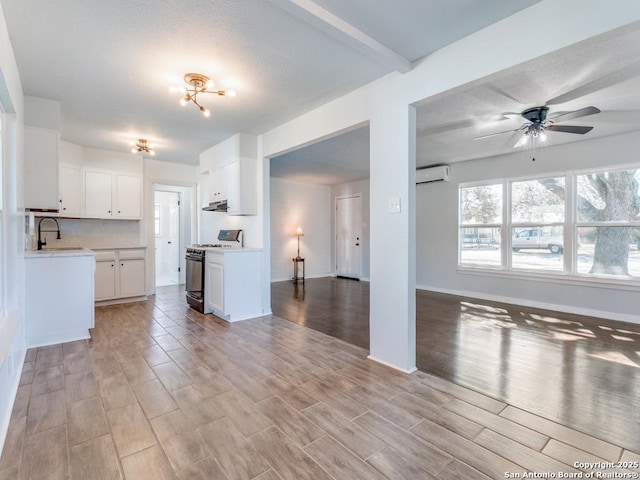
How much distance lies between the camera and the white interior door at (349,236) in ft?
25.0

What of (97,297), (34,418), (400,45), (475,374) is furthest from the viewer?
(97,297)

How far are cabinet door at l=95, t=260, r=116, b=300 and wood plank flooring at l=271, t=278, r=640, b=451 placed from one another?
8.33 feet

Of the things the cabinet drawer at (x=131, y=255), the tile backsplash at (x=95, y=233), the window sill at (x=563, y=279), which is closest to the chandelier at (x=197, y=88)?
the cabinet drawer at (x=131, y=255)

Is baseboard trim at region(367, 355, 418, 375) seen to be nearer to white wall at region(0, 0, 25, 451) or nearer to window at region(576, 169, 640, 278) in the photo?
white wall at region(0, 0, 25, 451)

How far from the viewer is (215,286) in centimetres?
411

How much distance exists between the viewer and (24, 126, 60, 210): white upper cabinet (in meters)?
3.19

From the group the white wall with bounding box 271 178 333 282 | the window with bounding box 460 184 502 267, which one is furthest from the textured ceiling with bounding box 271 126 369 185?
the window with bounding box 460 184 502 267

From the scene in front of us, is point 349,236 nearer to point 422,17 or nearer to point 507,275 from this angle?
point 507,275

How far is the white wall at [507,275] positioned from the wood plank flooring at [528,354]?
31cm

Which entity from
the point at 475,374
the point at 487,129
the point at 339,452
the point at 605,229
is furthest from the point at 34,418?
the point at 605,229

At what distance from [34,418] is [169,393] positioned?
29.3 inches

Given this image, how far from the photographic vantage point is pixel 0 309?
2111mm

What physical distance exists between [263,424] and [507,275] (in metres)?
4.77

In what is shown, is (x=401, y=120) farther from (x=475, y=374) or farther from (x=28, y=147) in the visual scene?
(x=28, y=147)
